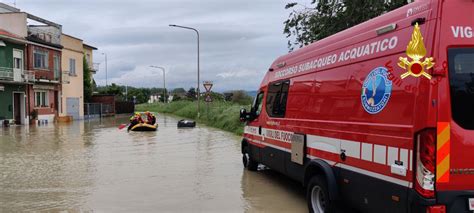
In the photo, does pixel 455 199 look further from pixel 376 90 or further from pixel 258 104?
pixel 258 104

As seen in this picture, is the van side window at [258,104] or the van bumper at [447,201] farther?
the van side window at [258,104]

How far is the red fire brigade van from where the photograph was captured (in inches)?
173

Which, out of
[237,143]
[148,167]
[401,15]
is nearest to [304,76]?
[401,15]

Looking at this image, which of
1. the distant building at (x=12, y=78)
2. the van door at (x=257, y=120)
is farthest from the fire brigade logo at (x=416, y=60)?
the distant building at (x=12, y=78)

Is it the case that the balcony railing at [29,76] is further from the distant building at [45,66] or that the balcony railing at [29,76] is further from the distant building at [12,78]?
the distant building at [45,66]

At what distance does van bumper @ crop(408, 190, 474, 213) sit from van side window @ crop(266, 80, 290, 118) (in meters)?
4.19

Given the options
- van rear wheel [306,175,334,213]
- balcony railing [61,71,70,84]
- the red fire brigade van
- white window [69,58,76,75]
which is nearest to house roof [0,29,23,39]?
balcony railing [61,71,70,84]

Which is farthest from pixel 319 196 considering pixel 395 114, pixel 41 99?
pixel 41 99

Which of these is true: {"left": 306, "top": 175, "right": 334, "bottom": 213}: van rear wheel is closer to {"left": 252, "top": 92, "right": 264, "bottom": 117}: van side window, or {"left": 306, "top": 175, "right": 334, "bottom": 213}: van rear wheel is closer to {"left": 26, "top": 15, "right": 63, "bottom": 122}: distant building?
{"left": 252, "top": 92, "right": 264, "bottom": 117}: van side window

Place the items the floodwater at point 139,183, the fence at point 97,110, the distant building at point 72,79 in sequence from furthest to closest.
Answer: the fence at point 97,110, the distant building at point 72,79, the floodwater at point 139,183

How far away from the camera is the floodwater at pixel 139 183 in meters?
7.90

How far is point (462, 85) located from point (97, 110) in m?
50.3

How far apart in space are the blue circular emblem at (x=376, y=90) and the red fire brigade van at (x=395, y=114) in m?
0.01

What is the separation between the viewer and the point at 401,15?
513 centimetres
